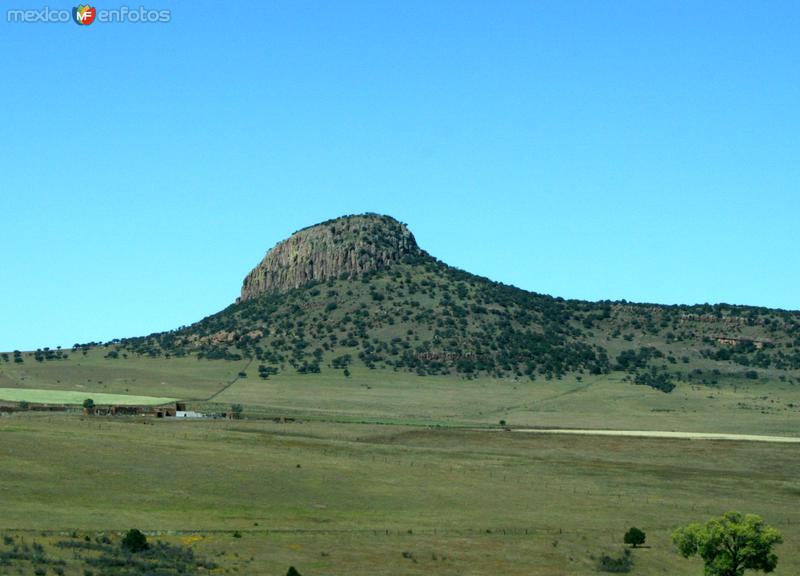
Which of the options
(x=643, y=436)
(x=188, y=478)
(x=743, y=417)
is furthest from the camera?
(x=743, y=417)

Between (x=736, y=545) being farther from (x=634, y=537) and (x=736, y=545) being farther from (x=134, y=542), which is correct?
(x=134, y=542)

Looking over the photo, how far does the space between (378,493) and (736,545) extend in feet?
106

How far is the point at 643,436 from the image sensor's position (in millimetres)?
146750

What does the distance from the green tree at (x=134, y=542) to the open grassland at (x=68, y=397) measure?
105 metres

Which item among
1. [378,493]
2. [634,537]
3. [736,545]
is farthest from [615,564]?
[378,493]

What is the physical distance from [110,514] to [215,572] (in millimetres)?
17633

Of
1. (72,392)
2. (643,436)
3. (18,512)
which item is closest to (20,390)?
(72,392)

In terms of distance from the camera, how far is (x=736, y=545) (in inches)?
2621

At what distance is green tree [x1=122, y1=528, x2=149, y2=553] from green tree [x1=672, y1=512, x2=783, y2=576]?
96.6 feet

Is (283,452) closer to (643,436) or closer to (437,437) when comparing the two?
(437,437)

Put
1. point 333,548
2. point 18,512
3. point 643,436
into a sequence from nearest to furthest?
point 333,548 < point 18,512 < point 643,436

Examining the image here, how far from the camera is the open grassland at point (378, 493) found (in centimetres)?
6938

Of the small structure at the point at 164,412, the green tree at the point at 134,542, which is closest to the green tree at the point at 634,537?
the green tree at the point at 134,542

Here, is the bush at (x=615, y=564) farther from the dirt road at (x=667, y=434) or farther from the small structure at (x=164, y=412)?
the small structure at (x=164, y=412)
